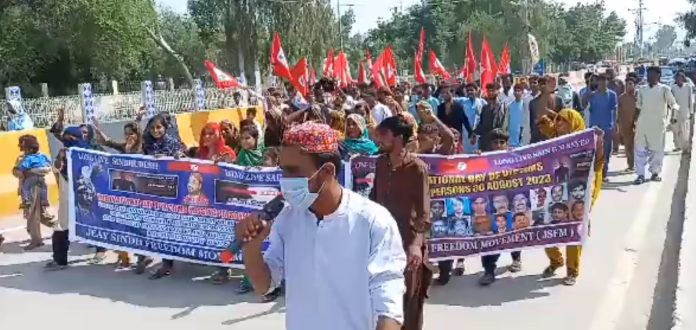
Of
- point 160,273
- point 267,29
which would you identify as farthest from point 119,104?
point 267,29

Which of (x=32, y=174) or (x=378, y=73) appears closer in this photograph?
(x=32, y=174)

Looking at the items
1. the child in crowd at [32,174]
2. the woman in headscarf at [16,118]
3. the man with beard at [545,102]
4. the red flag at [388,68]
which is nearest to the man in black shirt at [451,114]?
the man with beard at [545,102]

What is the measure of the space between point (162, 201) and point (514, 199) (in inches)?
127

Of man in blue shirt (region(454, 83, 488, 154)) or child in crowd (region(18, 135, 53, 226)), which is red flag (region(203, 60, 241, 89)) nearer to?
man in blue shirt (region(454, 83, 488, 154))

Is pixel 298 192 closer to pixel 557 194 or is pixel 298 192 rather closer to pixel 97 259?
pixel 557 194

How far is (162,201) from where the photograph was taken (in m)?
7.47

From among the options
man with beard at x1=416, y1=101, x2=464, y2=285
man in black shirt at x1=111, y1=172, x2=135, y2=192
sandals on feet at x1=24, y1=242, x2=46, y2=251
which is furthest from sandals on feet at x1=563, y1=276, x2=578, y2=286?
sandals on feet at x1=24, y1=242, x2=46, y2=251

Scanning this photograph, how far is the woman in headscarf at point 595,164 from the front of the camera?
671 centimetres

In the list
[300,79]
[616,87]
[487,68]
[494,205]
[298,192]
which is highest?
[487,68]

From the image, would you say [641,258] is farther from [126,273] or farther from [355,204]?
[355,204]

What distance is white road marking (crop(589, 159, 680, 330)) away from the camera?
19.1 ft

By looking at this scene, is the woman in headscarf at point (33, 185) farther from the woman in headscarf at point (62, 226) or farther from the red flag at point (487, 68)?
the red flag at point (487, 68)

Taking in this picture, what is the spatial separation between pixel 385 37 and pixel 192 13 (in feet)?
71.8

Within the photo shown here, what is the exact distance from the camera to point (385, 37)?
7481 centimetres
